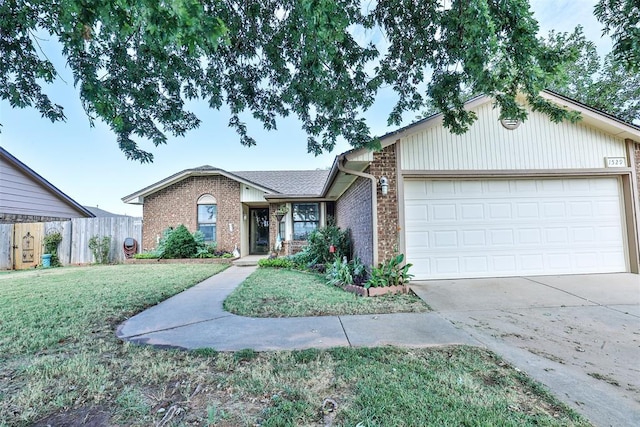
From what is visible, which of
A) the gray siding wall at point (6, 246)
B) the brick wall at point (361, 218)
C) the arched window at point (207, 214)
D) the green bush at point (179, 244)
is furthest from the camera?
the arched window at point (207, 214)

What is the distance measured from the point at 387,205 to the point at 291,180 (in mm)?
9485

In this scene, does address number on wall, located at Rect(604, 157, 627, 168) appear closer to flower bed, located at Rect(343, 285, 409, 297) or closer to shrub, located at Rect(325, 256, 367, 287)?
flower bed, located at Rect(343, 285, 409, 297)

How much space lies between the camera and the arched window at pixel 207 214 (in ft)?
42.1

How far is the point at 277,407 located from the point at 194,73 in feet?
15.9

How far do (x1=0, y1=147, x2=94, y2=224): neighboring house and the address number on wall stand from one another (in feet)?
57.9

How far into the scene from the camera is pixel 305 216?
41.3 ft

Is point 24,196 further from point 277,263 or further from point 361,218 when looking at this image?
point 361,218

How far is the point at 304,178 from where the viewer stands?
1505cm

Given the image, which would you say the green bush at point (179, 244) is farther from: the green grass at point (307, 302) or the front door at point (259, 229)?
the green grass at point (307, 302)

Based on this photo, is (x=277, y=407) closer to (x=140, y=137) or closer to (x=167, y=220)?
(x=140, y=137)

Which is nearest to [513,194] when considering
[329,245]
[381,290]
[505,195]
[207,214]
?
[505,195]

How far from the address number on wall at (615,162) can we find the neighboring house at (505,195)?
3 centimetres

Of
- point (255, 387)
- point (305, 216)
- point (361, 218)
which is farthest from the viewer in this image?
point (305, 216)

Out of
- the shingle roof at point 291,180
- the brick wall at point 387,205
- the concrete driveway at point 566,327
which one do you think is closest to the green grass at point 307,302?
the concrete driveway at point 566,327
